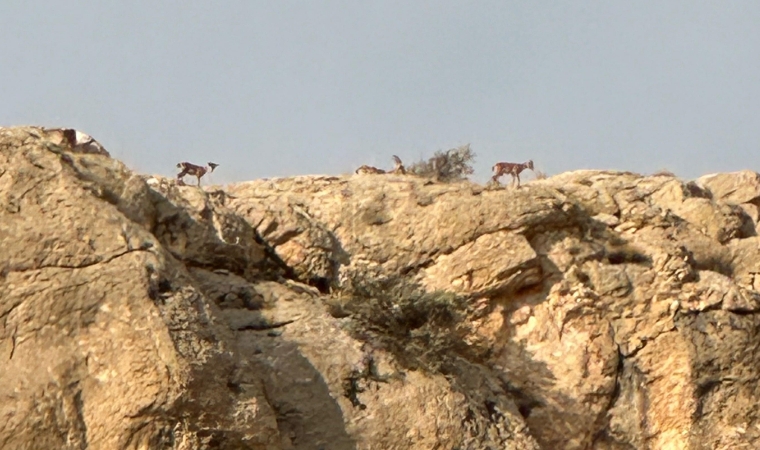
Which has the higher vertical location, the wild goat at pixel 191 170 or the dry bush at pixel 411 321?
the wild goat at pixel 191 170

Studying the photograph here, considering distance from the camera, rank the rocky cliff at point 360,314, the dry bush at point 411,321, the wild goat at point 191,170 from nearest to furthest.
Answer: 1. the rocky cliff at point 360,314
2. the dry bush at point 411,321
3. the wild goat at point 191,170

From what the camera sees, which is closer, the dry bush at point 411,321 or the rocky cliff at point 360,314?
the rocky cliff at point 360,314

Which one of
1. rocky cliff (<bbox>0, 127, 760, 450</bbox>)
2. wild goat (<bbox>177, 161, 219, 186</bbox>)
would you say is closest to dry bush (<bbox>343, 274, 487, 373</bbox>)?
rocky cliff (<bbox>0, 127, 760, 450</bbox>)

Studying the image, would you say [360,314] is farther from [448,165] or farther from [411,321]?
[448,165]

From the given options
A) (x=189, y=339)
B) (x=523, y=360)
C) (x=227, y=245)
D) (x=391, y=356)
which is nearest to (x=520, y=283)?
(x=523, y=360)

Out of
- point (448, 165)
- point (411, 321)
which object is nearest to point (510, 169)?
point (448, 165)

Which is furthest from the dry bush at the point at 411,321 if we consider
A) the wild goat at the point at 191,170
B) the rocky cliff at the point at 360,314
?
the wild goat at the point at 191,170

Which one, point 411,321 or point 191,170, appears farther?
point 191,170

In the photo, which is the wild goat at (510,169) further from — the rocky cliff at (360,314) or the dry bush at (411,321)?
the dry bush at (411,321)

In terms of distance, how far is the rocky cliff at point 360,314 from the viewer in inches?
288

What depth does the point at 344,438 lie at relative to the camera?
8688mm

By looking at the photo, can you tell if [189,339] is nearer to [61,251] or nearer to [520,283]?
[61,251]

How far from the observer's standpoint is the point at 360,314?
32.7 feet

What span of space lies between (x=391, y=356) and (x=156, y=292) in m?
2.69
